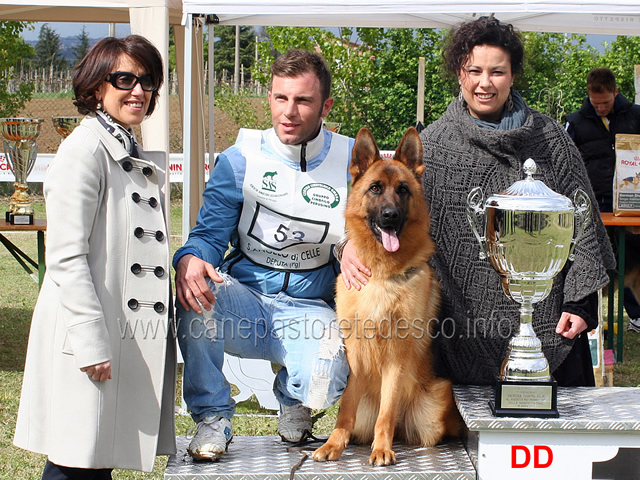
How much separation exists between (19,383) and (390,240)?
10.8 feet

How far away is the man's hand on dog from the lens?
7.66ft

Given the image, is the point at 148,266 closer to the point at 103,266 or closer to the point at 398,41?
the point at 103,266

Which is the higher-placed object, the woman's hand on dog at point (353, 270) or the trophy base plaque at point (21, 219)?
the woman's hand on dog at point (353, 270)

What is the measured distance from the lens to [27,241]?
1060 centimetres

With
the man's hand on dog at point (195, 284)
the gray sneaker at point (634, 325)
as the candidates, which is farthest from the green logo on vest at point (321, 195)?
the gray sneaker at point (634, 325)

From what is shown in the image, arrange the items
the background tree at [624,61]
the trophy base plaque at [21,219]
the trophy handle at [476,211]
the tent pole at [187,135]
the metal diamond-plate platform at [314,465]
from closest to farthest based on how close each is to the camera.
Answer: the metal diamond-plate platform at [314,465], the trophy handle at [476,211], the tent pole at [187,135], the trophy base plaque at [21,219], the background tree at [624,61]

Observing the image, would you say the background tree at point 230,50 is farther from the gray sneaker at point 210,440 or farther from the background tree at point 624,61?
the gray sneaker at point 210,440

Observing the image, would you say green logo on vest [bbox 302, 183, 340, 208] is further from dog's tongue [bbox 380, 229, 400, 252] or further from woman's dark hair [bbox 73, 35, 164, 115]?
woman's dark hair [bbox 73, 35, 164, 115]

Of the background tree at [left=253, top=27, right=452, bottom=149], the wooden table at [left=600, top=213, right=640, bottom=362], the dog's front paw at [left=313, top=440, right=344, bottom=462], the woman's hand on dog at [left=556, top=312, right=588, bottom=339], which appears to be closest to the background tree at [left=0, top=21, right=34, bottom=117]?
the background tree at [left=253, top=27, right=452, bottom=149]

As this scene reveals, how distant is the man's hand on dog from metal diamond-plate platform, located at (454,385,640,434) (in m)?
1.00

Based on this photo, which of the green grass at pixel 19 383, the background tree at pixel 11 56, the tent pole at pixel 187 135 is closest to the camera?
the green grass at pixel 19 383

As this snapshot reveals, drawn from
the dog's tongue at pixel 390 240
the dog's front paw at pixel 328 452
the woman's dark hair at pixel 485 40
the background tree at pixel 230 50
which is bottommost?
the dog's front paw at pixel 328 452

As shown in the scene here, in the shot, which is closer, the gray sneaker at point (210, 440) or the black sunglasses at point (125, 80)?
the black sunglasses at point (125, 80)

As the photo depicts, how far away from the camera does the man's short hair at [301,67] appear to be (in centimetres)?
258
